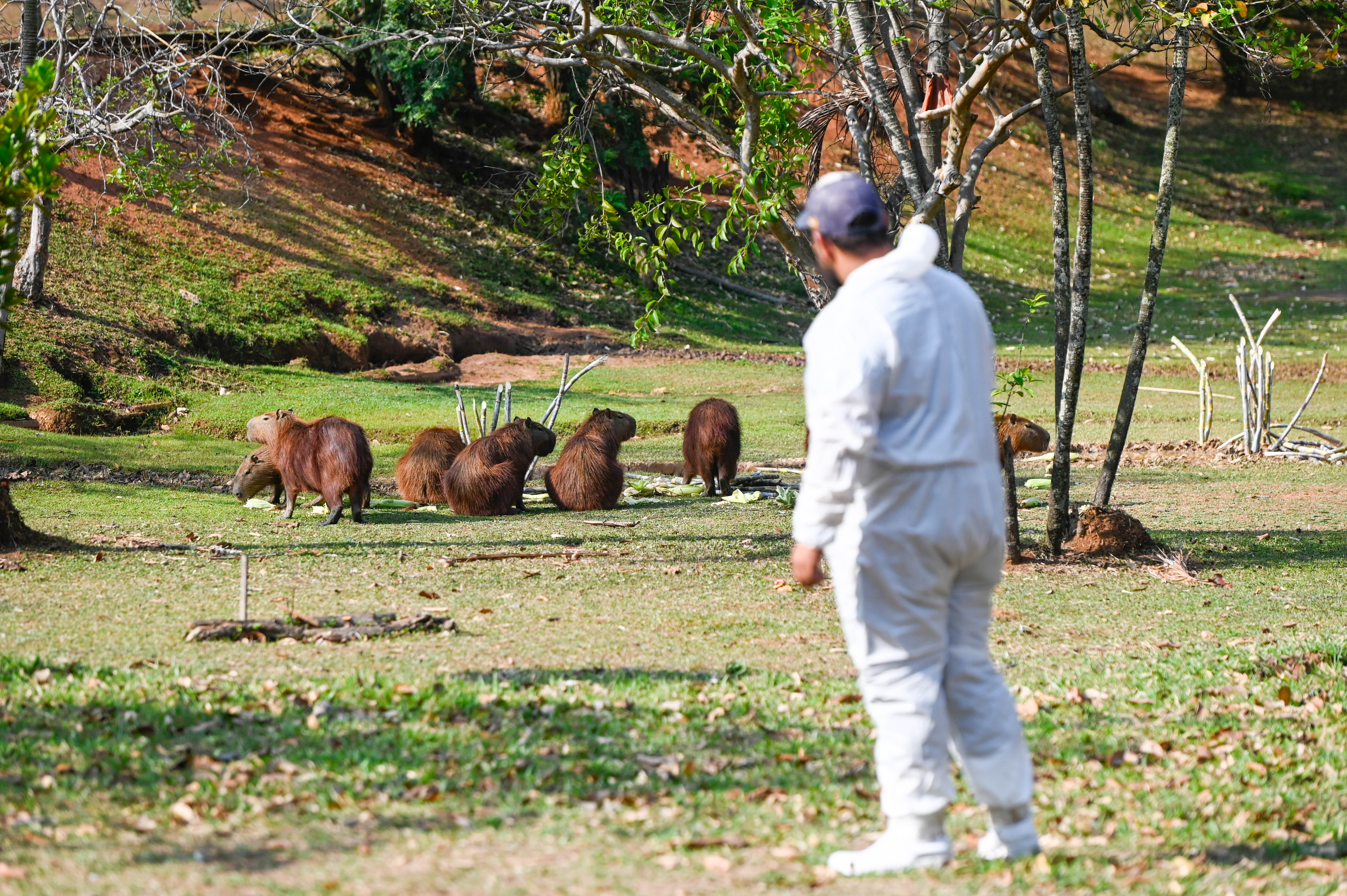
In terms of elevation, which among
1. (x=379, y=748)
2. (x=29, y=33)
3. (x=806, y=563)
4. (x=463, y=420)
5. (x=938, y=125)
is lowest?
(x=379, y=748)

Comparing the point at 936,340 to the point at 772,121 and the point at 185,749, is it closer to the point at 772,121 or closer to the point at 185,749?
the point at 185,749

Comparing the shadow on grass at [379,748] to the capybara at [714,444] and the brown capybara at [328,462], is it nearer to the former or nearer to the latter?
the brown capybara at [328,462]

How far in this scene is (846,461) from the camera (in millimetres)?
3291

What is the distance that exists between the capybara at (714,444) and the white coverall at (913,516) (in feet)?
28.6

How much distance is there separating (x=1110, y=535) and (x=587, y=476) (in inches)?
180

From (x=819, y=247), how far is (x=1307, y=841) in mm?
2419

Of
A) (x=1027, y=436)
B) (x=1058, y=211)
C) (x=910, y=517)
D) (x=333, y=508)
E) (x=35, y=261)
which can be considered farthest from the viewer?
(x=35, y=261)

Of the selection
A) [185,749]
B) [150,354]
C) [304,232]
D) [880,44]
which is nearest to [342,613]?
[185,749]

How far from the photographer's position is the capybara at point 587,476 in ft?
38.0

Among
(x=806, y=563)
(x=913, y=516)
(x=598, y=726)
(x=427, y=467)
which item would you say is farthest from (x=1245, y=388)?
(x=806, y=563)

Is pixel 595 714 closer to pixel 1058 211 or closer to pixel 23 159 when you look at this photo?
pixel 23 159

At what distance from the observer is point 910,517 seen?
131 inches

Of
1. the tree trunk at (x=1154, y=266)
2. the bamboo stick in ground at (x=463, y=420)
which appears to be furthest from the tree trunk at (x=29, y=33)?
the tree trunk at (x=1154, y=266)

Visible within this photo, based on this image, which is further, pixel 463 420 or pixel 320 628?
pixel 463 420
